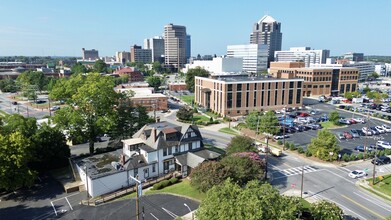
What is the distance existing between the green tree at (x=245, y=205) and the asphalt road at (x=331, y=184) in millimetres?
15621

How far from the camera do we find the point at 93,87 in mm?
50844

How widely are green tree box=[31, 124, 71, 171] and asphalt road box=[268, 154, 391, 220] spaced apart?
121 feet

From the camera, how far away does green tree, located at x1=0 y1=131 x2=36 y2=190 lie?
3878 centimetres

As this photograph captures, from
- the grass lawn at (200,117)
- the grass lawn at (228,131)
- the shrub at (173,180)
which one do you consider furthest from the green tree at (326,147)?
the grass lawn at (200,117)

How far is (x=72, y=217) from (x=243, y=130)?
50083 mm

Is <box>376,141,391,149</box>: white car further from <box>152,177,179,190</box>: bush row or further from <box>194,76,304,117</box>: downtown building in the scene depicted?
<box>152,177,179,190</box>: bush row

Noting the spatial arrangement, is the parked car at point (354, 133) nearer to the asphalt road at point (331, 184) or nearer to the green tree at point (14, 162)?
the asphalt road at point (331, 184)

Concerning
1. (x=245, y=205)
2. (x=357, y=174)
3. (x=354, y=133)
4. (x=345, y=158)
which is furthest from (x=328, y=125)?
(x=245, y=205)

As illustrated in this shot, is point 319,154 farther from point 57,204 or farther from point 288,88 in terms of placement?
point 288,88

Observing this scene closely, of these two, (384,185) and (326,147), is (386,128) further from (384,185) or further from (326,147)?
(384,185)

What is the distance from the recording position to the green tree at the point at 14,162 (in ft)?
127

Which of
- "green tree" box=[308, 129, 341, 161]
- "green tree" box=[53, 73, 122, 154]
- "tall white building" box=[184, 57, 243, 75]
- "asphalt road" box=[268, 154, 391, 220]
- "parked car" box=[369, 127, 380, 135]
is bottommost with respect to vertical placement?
"asphalt road" box=[268, 154, 391, 220]

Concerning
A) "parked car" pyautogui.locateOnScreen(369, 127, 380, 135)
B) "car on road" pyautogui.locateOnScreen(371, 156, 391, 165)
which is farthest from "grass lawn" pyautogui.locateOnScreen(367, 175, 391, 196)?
"parked car" pyautogui.locateOnScreen(369, 127, 380, 135)

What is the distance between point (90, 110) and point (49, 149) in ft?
31.2
